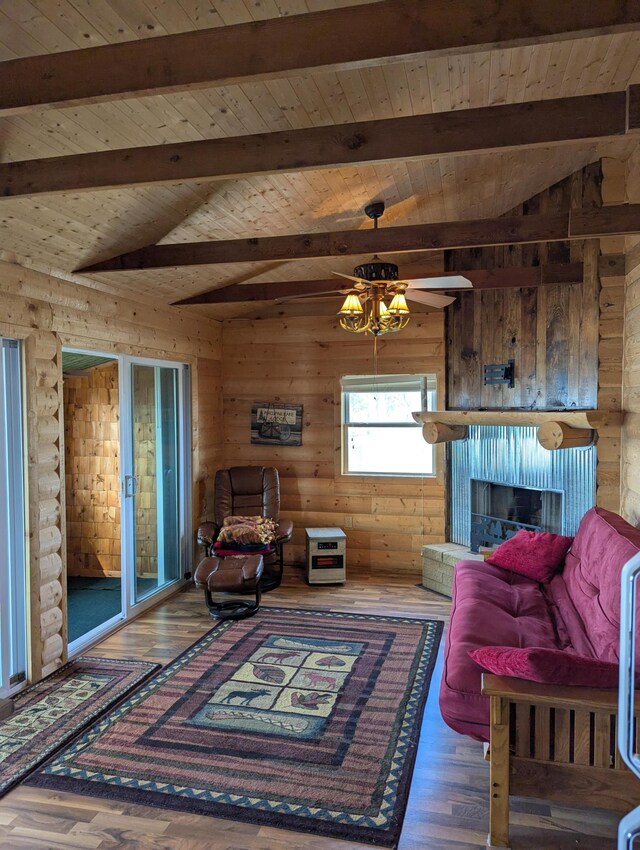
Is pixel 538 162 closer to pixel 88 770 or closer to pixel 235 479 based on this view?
pixel 235 479

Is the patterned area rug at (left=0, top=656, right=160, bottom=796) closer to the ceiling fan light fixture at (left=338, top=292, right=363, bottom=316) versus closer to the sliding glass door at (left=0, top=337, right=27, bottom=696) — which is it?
the sliding glass door at (left=0, top=337, right=27, bottom=696)

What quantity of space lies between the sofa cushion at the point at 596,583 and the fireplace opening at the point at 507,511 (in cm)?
89

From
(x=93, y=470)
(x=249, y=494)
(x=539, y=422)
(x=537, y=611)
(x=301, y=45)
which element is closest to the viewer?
(x=301, y=45)

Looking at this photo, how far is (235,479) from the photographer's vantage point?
6.07 meters

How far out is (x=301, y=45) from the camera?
1.62 meters

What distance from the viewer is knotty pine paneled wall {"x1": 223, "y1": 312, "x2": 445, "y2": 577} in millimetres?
6004

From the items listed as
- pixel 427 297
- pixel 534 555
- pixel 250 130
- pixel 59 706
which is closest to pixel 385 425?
pixel 427 297

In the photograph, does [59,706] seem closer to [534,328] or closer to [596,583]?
[596,583]

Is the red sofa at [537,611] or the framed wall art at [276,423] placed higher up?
the framed wall art at [276,423]

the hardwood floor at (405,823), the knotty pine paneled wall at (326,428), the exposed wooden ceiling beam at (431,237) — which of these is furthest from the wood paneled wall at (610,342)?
the hardwood floor at (405,823)

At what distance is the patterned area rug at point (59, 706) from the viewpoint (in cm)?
291

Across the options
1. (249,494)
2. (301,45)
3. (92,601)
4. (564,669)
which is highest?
(301,45)

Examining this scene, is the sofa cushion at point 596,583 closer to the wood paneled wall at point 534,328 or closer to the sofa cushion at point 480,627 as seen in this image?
the sofa cushion at point 480,627

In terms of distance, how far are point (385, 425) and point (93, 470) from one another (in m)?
2.85
